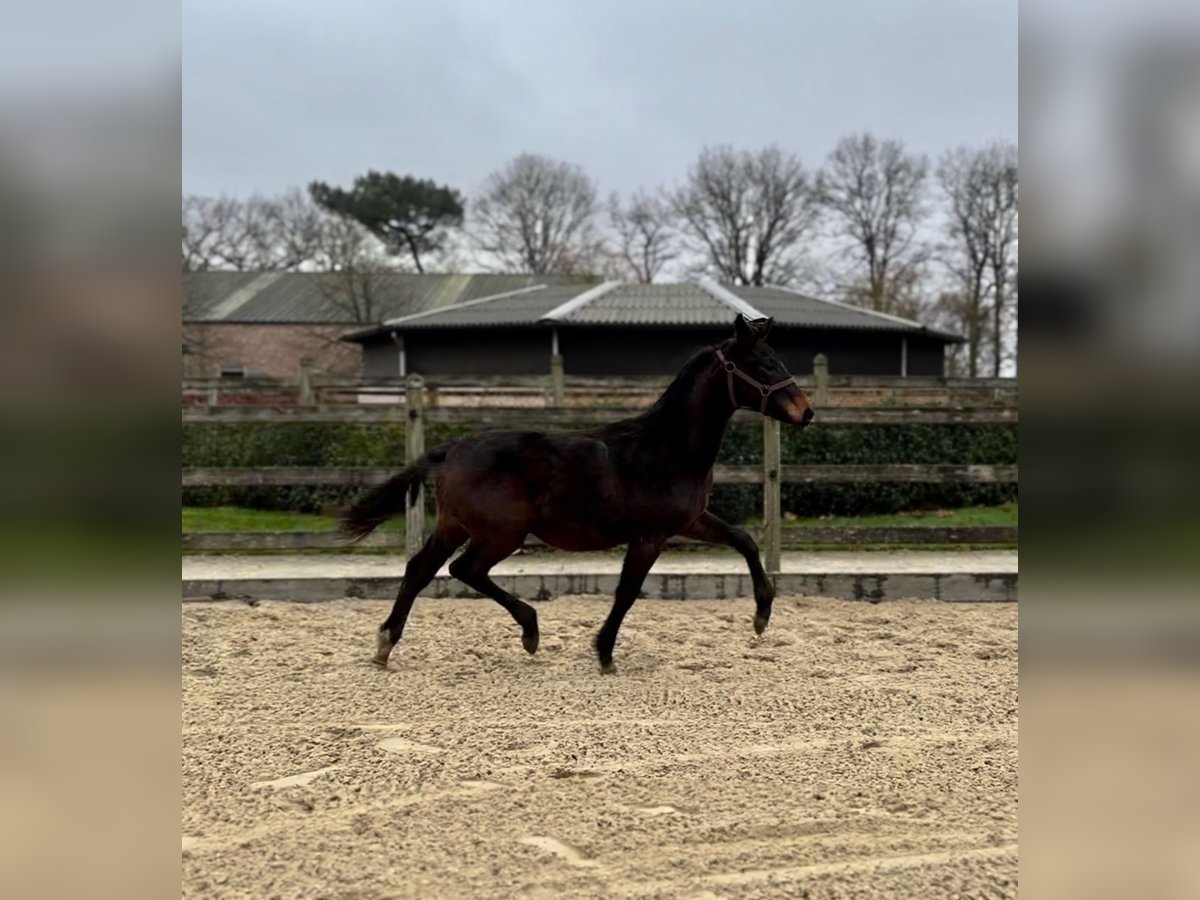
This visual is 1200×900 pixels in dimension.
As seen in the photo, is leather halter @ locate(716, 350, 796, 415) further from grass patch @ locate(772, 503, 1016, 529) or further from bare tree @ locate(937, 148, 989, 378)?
bare tree @ locate(937, 148, 989, 378)

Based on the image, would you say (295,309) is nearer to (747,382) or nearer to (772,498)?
(772,498)

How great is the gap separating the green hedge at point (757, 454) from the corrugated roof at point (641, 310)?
8196 mm

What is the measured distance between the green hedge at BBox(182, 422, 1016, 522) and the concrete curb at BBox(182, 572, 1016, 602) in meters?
2.84

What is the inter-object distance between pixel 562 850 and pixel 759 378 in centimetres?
282

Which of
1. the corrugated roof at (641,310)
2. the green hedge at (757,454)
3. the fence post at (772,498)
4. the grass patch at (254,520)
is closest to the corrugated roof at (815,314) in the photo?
the corrugated roof at (641,310)

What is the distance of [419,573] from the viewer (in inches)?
192

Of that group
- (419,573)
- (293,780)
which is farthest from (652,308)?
(293,780)

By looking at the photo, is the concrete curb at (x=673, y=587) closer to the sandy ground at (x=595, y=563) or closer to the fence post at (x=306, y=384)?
the sandy ground at (x=595, y=563)

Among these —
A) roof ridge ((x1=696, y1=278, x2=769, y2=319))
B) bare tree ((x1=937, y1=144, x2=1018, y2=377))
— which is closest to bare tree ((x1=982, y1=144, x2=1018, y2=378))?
bare tree ((x1=937, y1=144, x2=1018, y2=377))

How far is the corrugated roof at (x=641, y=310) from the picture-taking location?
19203mm

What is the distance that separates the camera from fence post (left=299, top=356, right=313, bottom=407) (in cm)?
1266
